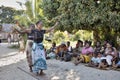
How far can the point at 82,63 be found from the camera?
1234 centimetres

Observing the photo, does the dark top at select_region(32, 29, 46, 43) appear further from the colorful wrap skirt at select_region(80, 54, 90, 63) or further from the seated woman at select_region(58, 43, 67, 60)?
the seated woman at select_region(58, 43, 67, 60)

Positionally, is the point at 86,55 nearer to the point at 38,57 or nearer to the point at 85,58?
the point at 85,58

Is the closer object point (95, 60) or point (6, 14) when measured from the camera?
point (95, 60)

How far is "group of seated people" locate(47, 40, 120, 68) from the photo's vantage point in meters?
11.1

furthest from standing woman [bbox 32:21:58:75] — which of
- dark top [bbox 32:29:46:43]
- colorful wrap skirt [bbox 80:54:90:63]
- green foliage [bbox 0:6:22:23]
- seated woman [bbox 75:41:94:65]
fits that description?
green foliage [bbox 0:6:22:23]

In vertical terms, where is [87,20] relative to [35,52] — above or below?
above

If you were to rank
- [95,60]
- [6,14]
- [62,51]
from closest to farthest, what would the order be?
1. [95,60]
2. [62,51]
3. [6,14]

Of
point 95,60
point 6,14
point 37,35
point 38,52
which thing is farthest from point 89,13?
point 6,14

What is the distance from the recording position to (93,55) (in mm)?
12383

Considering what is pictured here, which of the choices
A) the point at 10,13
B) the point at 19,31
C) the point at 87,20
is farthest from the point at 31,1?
the point at 10,13

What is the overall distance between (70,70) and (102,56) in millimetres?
1653

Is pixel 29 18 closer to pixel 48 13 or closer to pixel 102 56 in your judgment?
pixel 48 13

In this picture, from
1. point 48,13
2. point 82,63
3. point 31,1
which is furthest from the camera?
point 31,1

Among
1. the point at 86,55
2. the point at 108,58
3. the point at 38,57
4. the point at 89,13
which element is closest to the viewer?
the point at 38,57
